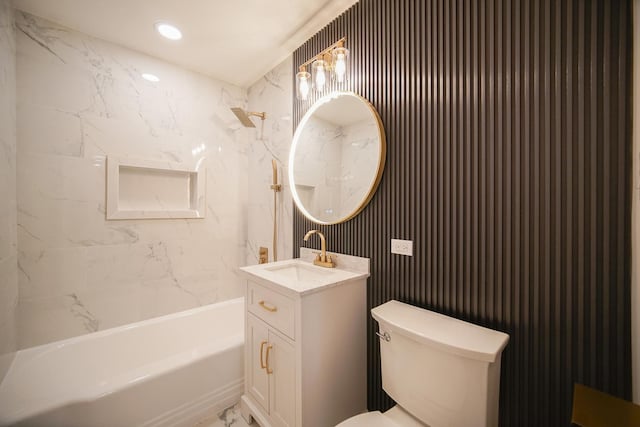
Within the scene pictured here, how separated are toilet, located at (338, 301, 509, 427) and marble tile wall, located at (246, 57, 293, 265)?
3.89 ft

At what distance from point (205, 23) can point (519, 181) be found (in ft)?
7.09

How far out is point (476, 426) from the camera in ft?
2.83

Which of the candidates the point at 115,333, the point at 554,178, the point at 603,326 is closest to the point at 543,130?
the point at 554,178

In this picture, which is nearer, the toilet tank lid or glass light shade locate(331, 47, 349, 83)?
the toilet tank lid

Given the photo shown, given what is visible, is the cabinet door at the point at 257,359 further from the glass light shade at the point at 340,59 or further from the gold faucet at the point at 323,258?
the glass light shade at the point at 340,59

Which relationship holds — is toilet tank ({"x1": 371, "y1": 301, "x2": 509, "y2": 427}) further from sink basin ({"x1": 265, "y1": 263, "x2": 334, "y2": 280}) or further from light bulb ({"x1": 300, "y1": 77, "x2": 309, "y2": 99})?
light bulb ({"x1": 300, "y1": 77, "x2": 309, "y2": 99})

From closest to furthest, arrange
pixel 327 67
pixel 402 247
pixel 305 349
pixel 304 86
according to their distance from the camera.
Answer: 1. pixel 305 349
2. pixel 402 247
3. pixel 327 67
4. pixel 304 86

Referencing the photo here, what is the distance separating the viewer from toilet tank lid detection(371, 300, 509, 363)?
0.86 meters

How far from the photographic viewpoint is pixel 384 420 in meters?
1.02

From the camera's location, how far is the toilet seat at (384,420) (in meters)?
0.99

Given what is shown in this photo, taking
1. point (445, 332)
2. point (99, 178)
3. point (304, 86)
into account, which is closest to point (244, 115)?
point (304, 86)

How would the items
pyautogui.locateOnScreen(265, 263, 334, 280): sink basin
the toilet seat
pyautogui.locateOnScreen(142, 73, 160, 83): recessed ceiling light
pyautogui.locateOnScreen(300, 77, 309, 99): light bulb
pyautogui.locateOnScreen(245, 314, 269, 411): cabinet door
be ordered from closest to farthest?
the toilet seat < pyautogui.locateOnScreen(245, 314, 269, 411): cabinet door < pyautogui.locateOnScreen(265, 263, 334, 280): sink basin < pyautogui.locateOnScreen(300, 77, 309, 99): light bulb < pyautogui.locateOnScreen(142, 73, 160, 83): recessed ceiling light

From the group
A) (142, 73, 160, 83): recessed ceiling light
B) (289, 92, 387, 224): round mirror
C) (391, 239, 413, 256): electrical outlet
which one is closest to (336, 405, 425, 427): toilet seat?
(391, 239, 413, 256): electrical outlet

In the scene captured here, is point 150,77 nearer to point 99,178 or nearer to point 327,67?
point 99,178
